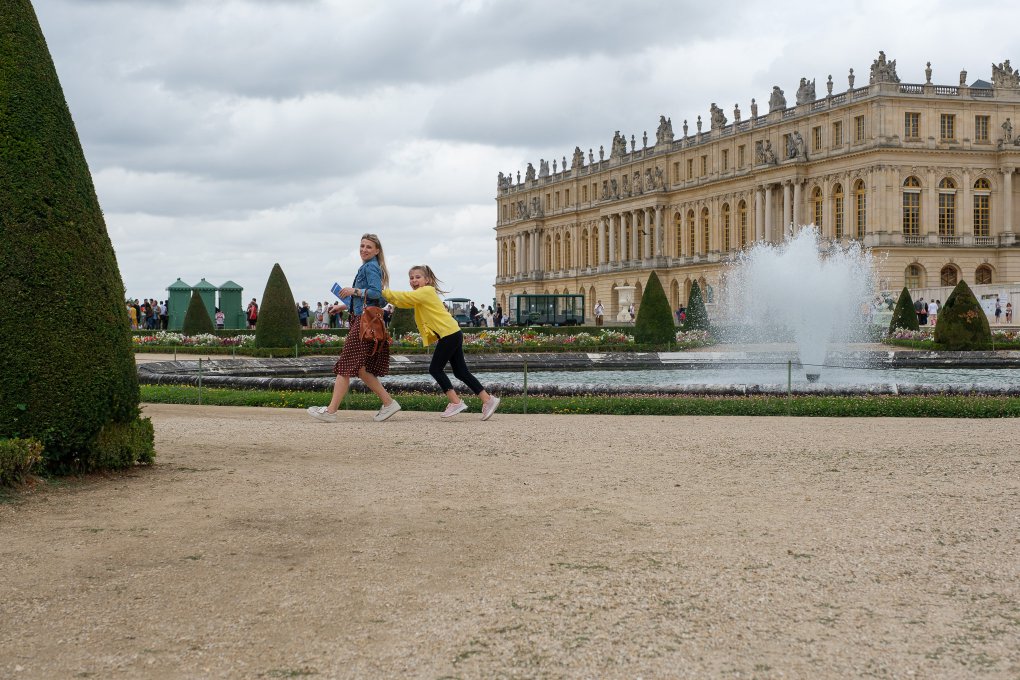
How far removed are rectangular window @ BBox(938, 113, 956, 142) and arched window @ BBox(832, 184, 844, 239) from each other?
512 centimetres

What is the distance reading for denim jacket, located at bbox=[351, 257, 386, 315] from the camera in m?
8.69

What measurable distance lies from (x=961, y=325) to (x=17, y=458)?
20.8 meters

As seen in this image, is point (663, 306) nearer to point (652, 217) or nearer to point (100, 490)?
point (100, 490)

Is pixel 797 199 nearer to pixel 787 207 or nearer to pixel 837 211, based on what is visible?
pixel 787 207

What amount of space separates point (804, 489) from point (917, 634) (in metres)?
2.47

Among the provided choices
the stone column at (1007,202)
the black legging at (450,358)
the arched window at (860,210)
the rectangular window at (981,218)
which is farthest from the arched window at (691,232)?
the black legging at (450,358)

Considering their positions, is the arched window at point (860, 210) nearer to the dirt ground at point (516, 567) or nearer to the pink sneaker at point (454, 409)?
the pink sneaker at point (454, 409)

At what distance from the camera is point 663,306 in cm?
2597

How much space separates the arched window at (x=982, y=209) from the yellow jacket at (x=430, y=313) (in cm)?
4704

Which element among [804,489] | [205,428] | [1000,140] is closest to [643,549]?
[804,489]

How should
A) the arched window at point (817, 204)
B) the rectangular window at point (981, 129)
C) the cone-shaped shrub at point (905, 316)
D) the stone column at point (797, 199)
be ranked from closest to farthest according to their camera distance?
1. the cone-shaped shrub at point (905, 316)
2. the rectangular window at point (981, 129)
3. the arched window at point (817, 204)
4. the stone column at point (797, 199)

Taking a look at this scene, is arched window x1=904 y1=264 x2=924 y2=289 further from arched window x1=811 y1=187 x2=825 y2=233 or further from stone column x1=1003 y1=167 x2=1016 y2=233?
arched window x1=811 y1=187 x2=825 y2=233

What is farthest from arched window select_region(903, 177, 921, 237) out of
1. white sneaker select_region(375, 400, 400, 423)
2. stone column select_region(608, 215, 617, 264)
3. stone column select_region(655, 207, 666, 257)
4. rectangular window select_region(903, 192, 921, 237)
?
white sneaker select_region(375, 400, 400, 423)

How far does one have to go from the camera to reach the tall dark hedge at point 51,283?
18.5ft
